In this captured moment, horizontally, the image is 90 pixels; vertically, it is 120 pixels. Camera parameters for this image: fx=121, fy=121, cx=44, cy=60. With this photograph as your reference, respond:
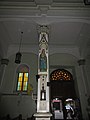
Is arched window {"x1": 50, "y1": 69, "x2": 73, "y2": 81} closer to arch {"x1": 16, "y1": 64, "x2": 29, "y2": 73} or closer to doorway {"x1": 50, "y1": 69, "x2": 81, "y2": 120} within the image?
doorway {"x1": 50, "y1": 69, "x2": 81, "y2": 120}

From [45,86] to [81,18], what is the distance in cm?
428

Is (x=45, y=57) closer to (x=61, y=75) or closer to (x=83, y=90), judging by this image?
(x=83, y=90)

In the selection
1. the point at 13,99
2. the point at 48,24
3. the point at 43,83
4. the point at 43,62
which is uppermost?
the point at 48,24

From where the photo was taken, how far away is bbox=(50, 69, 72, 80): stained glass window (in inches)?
425

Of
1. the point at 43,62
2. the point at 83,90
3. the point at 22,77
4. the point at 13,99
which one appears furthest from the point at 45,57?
the point at 83,90

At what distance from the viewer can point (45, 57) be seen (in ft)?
20.4

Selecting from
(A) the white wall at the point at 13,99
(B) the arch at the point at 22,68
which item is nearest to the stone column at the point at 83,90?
(A) the white wall at the point at 13,99

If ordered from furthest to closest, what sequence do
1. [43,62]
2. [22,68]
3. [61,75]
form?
[61,75] < [22,68] < [43,62]

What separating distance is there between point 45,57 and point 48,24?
6.79 ft

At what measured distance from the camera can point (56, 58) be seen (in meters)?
11.0

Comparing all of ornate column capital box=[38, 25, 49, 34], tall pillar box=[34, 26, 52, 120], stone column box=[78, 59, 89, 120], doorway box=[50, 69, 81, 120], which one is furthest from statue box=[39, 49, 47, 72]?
doorway box=[50, 69, 81, 120]

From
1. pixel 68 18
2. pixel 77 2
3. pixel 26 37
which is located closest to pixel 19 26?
pixel 26 37

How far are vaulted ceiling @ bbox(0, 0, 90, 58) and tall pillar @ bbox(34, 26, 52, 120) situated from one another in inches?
38.5

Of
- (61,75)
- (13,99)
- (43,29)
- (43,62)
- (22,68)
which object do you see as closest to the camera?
(43,62)
